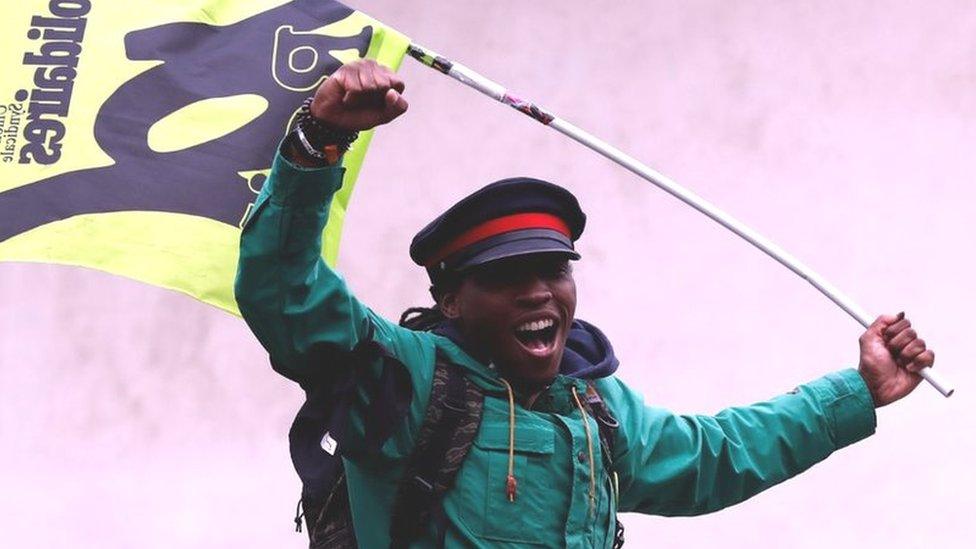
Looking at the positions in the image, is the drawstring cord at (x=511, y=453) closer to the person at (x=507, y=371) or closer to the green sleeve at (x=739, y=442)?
the person at (x=507, y=371)

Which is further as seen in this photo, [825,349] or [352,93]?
[825,349]

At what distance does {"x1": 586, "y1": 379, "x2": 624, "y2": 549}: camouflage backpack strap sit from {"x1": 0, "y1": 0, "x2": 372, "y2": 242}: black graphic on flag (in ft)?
1.64

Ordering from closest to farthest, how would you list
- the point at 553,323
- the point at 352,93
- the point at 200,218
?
the point at 352,93, the point at 553,323, the point at 200,218

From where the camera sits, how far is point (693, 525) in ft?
15.4

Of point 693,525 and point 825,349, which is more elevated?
point 825,349

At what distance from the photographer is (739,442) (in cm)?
314

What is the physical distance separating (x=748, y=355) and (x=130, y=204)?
1860 millimetres

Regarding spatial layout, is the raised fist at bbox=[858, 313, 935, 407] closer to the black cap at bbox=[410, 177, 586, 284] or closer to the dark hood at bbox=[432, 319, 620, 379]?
the dark hood at bbox=[432, 319, 620, 379]

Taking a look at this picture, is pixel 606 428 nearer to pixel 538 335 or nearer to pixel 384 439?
pixel 538 335

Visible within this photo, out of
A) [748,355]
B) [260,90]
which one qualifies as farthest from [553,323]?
[748,355]

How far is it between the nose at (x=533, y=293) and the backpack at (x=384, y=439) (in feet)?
0.36

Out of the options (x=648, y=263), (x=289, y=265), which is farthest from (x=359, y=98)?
(x=648, y=263)

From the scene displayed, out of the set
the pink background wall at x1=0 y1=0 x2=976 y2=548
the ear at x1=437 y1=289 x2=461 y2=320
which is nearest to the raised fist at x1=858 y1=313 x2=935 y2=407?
the ear at x1=437 y1=289 x2=461 y2=320

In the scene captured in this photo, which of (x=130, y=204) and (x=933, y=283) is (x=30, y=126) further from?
(x=933, y=283)
